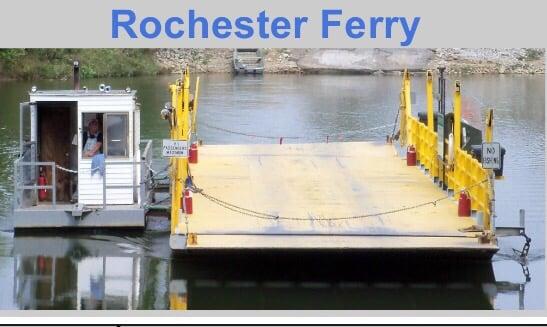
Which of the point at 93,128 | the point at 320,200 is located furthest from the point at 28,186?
the point at 320,200

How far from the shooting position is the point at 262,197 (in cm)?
1598

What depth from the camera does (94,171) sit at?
15758mm

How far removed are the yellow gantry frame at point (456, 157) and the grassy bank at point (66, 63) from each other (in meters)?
24.6

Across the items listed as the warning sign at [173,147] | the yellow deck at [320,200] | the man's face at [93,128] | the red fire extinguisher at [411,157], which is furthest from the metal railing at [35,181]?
the red fire extinguisher at [411,157]

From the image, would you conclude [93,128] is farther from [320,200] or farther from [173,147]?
[320,200]

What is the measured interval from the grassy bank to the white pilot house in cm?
2642

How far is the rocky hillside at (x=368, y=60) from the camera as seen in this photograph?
161ft

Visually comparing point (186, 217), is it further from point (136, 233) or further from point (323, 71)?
point (323, 71)

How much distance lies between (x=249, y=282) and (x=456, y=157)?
4159mm

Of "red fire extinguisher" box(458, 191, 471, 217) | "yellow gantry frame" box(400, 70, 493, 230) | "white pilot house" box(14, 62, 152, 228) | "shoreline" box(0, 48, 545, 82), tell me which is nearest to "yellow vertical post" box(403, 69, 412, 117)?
"yellow gantry frame" box(400, 70, 493, 230)

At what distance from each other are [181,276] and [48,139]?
3.84 m

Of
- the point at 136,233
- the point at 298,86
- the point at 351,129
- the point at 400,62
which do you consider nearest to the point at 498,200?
the point at 136,233

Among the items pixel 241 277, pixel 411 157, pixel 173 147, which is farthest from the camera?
pixel 411 157

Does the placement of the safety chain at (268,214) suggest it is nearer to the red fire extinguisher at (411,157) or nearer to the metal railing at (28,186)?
the metal railing at (28,186)
